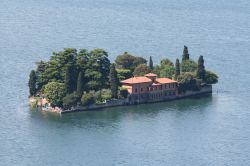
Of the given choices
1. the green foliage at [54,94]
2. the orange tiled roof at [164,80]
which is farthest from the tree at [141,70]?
the green foliage at [54,94]

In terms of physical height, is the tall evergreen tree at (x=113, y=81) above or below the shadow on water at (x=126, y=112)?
above

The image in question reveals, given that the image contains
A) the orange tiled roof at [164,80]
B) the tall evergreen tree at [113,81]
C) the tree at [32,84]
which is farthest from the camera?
the orange tiled roof at [164,80]

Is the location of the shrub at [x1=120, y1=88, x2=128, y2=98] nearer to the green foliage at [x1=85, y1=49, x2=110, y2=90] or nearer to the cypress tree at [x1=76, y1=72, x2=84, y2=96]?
the green foliage at [x1=85, y1=49, x2=110, y2=90]

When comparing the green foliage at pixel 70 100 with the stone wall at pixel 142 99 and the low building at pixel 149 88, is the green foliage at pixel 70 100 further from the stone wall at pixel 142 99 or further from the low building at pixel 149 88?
the low building at pixel 149 88

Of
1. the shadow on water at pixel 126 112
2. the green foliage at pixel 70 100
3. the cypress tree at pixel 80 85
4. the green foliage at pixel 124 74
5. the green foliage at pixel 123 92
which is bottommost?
the shadow on water at pixel 126 112

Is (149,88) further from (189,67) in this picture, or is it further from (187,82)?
(189,67)

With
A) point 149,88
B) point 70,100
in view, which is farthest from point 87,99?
point 149,88
